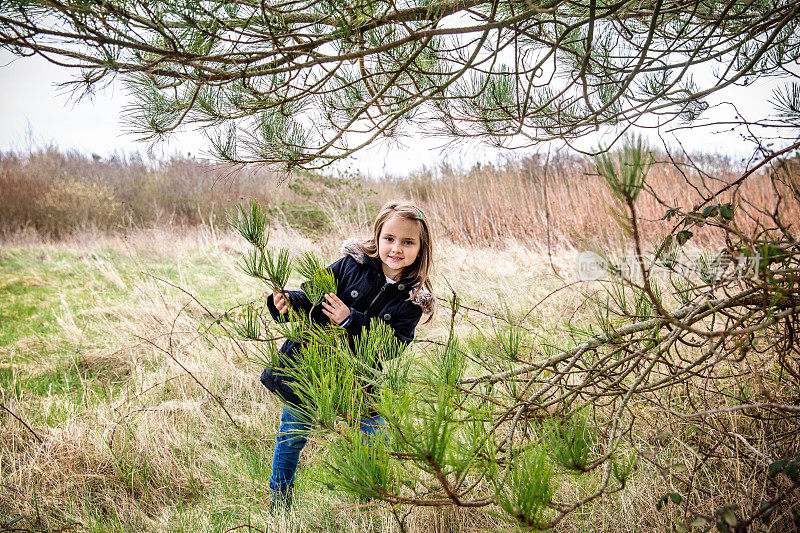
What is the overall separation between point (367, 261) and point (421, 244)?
0.20 meters

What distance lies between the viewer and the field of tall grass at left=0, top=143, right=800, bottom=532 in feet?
4.54

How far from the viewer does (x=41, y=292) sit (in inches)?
187

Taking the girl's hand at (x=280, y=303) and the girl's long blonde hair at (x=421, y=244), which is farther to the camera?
the girl's long blonde hair at (x=421, y=244)

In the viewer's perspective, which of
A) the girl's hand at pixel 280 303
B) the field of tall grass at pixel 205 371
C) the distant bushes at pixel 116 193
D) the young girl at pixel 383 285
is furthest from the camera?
the distant bushes at pixel 116 193

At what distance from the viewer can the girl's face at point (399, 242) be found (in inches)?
58.4

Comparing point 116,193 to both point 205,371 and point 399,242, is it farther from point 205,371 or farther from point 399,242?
point 399,242

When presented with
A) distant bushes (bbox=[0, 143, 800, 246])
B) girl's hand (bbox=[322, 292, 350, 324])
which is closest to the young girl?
girl's hand (bbox=[322, 292, 350, 324])

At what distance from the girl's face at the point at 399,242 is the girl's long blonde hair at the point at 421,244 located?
0.02m

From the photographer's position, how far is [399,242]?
1.49 metres

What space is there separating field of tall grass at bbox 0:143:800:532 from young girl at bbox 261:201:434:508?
0.38 ft

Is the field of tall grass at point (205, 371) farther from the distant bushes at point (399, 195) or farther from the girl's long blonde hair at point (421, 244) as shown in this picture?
the girl's long blonde hair at point (421, 244)

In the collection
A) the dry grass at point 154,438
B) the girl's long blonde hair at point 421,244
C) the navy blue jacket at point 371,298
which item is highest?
the girl's long blonde hair at point 421,244

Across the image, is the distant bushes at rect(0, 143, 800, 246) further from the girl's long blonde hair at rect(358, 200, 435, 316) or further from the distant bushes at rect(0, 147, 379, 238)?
the girl's long blonde hair at rect(358, 200, 435, 316)

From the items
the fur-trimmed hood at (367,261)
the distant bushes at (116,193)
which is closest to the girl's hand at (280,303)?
the fur-trimmed hood at (367,261)
